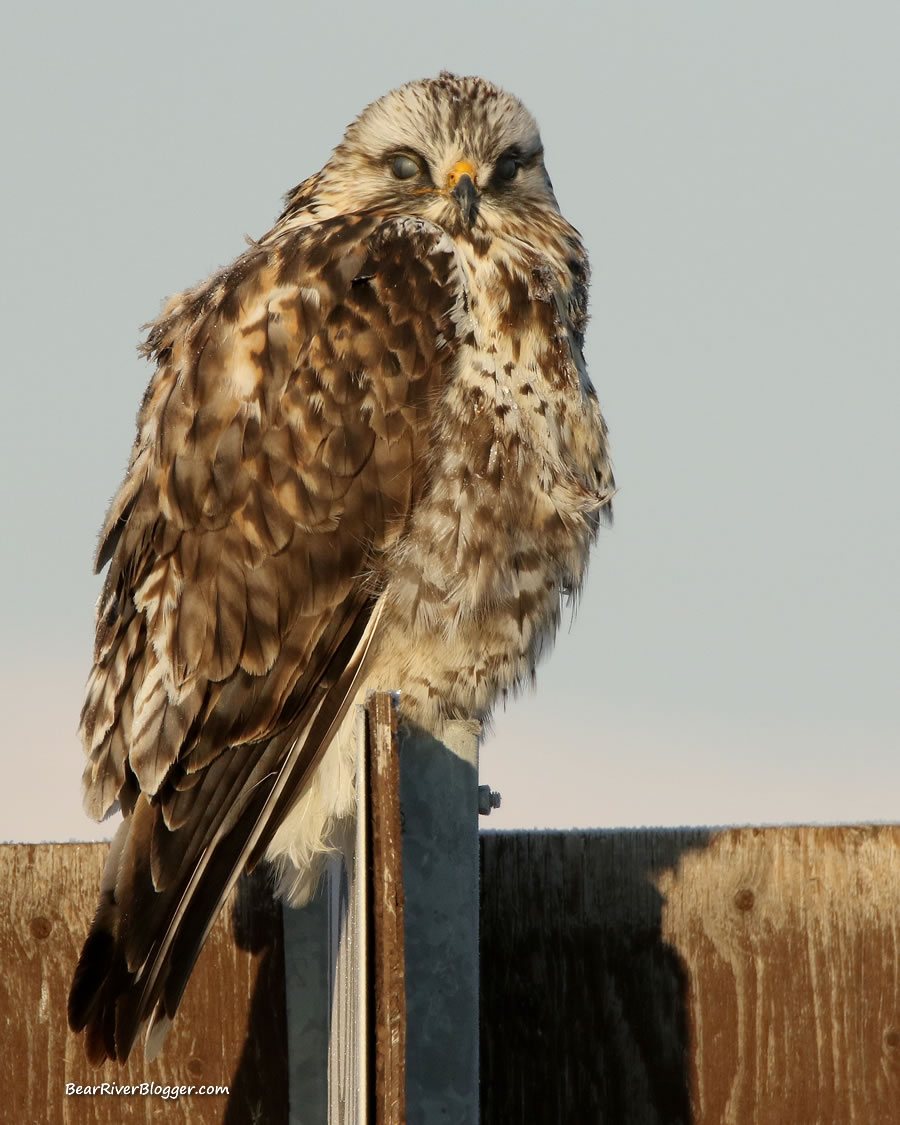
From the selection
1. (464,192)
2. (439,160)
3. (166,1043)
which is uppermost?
(439,160)

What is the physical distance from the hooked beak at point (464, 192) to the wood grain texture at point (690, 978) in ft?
5.15

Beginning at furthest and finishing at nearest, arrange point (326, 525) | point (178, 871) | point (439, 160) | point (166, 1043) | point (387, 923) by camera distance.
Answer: point (439, 160) < point (326, 525) < point (166, 1043) < point (178, 871) < point (387, 923)

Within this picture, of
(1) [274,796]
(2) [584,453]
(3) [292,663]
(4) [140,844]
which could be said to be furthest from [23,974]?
(2) [584,453]

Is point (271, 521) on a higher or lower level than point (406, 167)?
lower

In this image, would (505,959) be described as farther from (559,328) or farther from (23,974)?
(559,328)

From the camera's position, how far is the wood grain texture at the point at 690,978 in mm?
3254

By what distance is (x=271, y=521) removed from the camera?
3576 mm

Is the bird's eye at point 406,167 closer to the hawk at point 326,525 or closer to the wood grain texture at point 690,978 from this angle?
the hawk at point 326,525

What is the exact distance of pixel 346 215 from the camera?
3.93m

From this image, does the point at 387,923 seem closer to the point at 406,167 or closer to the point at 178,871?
the point at 178,871

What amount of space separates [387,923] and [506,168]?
2778 mm

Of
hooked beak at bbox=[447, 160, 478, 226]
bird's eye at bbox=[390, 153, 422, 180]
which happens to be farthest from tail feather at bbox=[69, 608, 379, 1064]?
bird's eye at bbox=[390, 153, 422, 180]

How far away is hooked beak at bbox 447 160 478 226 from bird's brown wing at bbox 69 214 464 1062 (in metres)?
0.19

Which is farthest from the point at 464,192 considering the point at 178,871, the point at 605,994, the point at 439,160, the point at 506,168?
the point at 605,994
